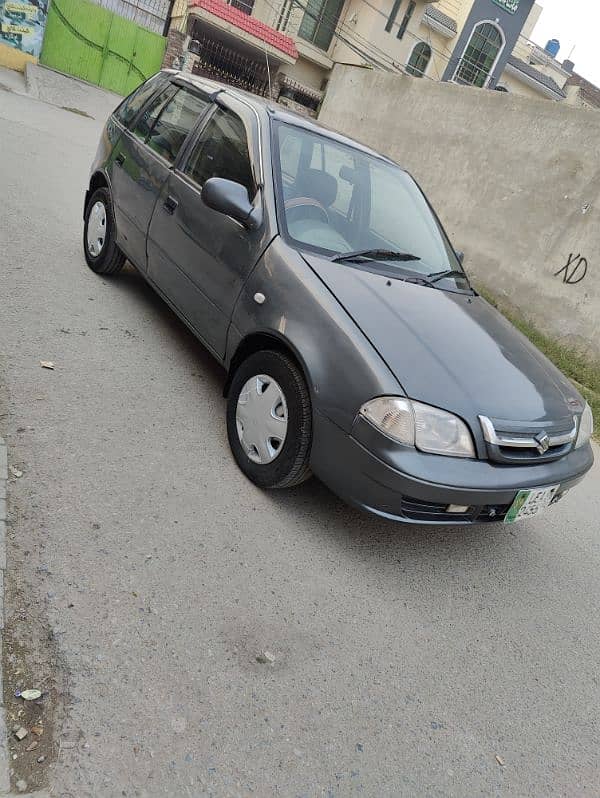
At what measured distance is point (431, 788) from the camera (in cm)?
208

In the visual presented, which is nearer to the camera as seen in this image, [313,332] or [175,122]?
[313,332]

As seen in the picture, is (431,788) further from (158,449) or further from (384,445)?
(158,449)

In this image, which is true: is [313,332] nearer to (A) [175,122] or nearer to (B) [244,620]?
(B) [244,620]

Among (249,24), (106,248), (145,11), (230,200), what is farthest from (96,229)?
(145,11)

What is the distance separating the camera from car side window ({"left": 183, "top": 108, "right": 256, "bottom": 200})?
3.66 meters

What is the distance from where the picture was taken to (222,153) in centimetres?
387

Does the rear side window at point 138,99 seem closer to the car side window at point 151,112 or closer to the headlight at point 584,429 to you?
the car side window at point 151,112

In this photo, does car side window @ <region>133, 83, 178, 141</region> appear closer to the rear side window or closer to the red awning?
the rear side window

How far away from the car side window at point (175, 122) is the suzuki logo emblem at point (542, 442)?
3014 millimetres

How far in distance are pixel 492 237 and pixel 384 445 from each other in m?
8.23

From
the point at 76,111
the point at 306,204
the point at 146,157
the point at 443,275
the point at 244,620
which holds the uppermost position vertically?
the point at 306,204

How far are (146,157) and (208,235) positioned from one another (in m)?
1.26

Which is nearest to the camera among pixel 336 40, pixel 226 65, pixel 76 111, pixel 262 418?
pixel 262 418

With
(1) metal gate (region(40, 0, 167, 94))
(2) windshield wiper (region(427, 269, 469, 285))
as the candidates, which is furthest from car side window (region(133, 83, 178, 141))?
(1) metal gate (region(40, 0, 167, 94))
